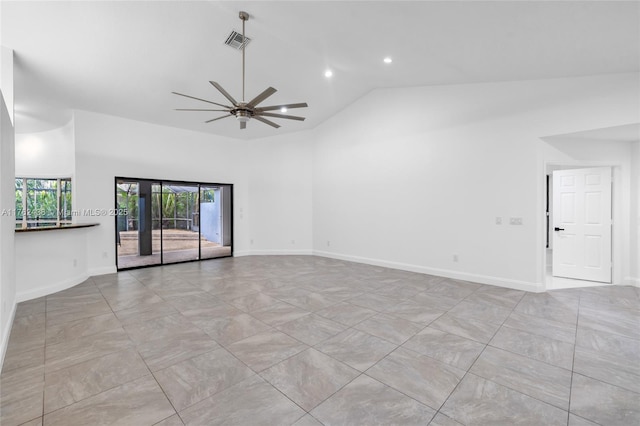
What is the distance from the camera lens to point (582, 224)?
5.16m

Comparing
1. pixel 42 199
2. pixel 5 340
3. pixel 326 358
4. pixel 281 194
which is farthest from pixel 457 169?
pixel 42 199

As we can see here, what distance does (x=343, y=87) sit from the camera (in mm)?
5691

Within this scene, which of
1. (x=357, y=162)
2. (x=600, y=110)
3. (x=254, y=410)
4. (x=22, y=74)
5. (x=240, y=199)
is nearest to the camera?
(x=254, y=410)

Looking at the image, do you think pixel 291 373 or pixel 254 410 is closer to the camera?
pixel 254 410

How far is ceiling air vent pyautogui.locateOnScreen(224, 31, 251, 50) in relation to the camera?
3568 mm

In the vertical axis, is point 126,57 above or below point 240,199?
above

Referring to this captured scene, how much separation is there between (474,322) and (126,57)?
18.9ft

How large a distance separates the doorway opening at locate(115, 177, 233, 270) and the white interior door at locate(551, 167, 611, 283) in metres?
7.63

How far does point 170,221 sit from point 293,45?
5.22m

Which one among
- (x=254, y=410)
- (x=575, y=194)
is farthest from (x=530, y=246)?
(x=254, y=410)

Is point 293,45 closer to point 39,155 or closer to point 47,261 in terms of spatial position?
point 47,261

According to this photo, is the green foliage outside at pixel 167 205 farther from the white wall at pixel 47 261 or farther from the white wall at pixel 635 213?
the white wall at pixel 635 213

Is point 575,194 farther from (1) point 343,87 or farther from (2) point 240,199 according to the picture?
(2) point 240,199

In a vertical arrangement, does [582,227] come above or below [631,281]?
above
